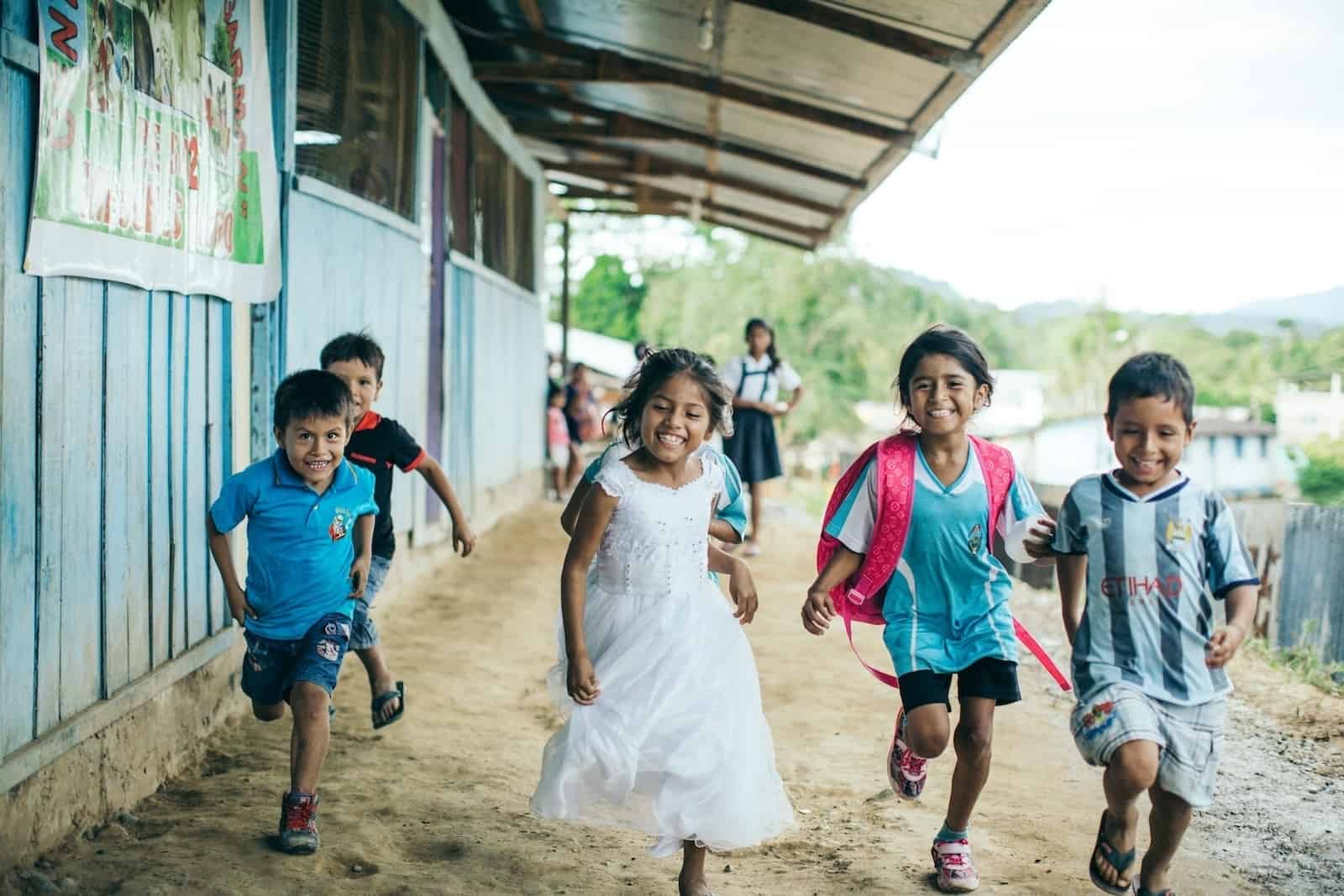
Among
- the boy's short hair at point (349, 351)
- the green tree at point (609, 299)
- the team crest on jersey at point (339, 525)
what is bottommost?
the team crest on jersey at point (339, 525)

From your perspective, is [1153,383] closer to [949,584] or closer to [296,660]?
[949,584]

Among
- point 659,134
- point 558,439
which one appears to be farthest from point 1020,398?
point 659,134

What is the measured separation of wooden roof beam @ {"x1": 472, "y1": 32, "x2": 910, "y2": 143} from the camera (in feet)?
29.9

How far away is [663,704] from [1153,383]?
1.43 metres

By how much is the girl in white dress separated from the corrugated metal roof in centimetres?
333

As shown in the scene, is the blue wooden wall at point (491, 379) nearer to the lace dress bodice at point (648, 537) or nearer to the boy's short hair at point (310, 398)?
the boy's short hair at point (310, 398)

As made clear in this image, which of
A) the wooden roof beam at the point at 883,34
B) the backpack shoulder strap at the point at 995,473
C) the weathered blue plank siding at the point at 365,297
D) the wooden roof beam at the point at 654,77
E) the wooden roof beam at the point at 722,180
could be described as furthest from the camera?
the wooden roof beam at the point at 722,180

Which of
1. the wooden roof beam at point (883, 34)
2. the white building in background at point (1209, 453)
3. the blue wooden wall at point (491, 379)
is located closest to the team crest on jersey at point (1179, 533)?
the wooden roof beam at point (883, 34)

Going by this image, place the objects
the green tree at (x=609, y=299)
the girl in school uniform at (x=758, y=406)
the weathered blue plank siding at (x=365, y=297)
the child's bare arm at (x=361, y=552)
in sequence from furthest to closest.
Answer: the green tree at (x=609, y=299)
the girl in school uniform at (x=758, y=406)
the weathered blue plank siding at (x=365, y=297)
the child's bare arm at (x=361, y=552)

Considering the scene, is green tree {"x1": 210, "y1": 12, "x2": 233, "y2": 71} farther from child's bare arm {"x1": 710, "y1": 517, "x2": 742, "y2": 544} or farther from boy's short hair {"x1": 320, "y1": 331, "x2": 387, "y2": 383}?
child's bare arm {"x1": 710, "y1": 517, "x2": 742, "y2": 544}

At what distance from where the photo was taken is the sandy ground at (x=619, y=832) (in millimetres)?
3594

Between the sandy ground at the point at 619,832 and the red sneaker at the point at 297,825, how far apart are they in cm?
5

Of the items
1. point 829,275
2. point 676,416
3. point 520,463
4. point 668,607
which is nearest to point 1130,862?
point 668,607

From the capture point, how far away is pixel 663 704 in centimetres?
327
